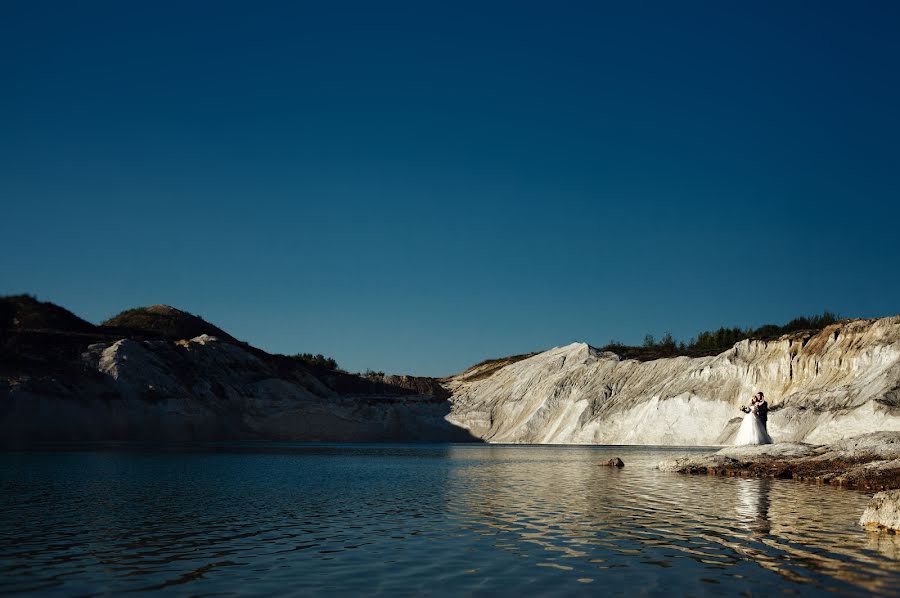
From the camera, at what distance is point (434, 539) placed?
14.8 meters

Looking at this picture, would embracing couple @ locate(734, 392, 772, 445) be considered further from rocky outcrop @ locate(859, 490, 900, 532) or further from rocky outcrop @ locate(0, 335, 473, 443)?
rocky outcrop @ locate(0, 335, 473, 443)

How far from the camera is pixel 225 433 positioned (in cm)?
8794

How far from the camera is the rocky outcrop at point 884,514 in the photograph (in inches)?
608

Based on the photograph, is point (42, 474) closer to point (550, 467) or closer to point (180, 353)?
point (550, 467)

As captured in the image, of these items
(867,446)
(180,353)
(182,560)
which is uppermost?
(180,353)

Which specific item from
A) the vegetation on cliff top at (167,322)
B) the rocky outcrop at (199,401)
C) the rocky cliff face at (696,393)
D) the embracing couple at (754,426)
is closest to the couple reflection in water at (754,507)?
the embracing couple at (754,426)

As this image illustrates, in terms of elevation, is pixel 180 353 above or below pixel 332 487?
above

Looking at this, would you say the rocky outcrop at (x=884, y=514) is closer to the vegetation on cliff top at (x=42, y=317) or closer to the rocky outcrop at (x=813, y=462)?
the rocky outcrop at (x=813, y=462)

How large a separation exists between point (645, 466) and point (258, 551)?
28441 millimetres

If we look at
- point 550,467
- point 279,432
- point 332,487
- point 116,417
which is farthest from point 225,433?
point 332,487

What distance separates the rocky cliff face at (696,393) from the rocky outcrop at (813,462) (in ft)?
58.6

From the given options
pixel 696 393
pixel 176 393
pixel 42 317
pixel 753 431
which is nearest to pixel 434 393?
pixel 176 393

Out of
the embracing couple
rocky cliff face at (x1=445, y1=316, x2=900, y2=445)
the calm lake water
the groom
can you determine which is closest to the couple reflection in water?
the calm lake water

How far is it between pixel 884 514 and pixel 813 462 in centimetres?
1773
